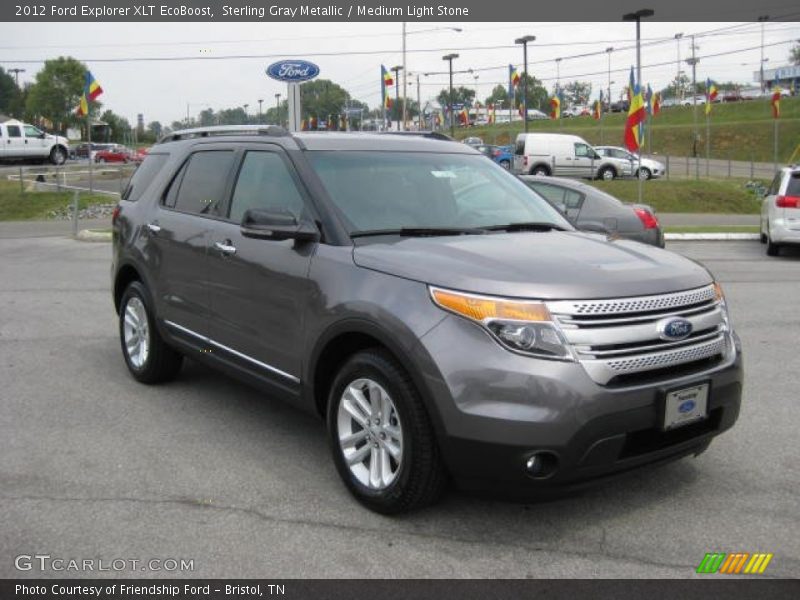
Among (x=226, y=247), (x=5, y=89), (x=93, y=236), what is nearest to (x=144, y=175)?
(x=226, y=247)

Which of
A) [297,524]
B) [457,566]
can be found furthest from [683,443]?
[297,524]

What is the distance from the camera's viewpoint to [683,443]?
148 inches

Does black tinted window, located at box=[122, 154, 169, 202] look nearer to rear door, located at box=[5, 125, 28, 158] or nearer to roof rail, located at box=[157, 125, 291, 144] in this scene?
roof rail, located at box=[157, 125, 291, 144]

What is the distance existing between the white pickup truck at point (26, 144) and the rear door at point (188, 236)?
43904mm

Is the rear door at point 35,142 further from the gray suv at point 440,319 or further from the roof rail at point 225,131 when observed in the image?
the gray suv at point 440,319


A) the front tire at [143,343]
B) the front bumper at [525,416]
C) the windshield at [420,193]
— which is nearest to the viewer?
the front bumper at [525,416]

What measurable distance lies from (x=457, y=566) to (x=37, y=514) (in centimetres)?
206

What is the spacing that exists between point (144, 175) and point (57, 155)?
4422cm

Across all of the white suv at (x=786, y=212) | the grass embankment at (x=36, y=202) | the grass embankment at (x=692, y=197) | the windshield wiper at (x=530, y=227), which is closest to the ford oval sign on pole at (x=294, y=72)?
the grass embankment at (x=36, y=202)

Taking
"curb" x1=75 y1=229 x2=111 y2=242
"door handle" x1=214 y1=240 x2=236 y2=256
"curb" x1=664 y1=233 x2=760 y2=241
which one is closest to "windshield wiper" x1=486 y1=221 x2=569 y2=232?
"door handle" x1=214 y1=240 x2=236 y2=256

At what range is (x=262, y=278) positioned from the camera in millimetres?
4680

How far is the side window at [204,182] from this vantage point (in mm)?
5430

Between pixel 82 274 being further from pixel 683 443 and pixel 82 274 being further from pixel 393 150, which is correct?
pixel 683 443

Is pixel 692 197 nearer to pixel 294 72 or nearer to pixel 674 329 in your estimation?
pixel 294 72
